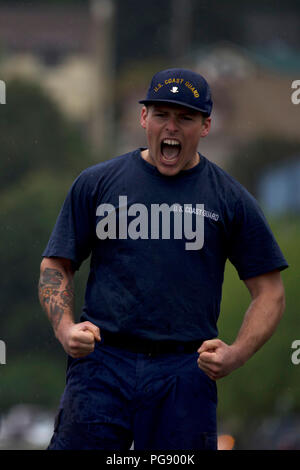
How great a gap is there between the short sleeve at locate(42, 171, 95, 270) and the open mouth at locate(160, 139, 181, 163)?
1.34 feet

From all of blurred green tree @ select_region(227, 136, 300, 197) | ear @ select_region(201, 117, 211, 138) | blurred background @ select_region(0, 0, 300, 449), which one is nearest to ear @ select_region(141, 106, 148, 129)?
ear @ select_region(201, 117, 211, 138)

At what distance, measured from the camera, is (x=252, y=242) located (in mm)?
5969

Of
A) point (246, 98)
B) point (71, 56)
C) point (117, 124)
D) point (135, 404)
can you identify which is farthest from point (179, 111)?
point (71, 56)

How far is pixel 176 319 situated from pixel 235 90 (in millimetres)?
82455

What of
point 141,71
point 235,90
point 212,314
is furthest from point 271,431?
point 212,314

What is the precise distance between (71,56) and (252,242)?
304 feet

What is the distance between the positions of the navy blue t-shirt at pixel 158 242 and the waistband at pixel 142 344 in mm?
35

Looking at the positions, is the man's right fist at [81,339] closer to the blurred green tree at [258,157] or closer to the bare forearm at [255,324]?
the bare forearm at [255,324]

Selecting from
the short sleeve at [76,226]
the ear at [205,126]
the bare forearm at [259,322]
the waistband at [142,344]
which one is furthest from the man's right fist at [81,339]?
the ear at [205,126]

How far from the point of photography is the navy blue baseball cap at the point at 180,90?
5.79m

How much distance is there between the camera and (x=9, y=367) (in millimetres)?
72062

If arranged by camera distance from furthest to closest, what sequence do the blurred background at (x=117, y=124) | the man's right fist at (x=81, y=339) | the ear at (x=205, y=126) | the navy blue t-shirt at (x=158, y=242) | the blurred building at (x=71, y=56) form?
the blurred building at (x=71, y=56)
the blurred background at (x=117, y=124)
the ear at (x=205, y=126)
the navy blue t-shirt at (x=158, y=242)
the man's right fist at (x=81, y=339)

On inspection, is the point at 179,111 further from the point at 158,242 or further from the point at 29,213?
the point at 29,213
